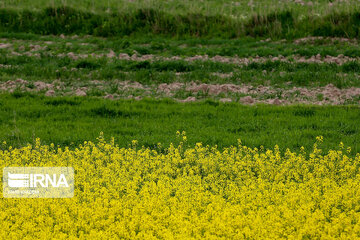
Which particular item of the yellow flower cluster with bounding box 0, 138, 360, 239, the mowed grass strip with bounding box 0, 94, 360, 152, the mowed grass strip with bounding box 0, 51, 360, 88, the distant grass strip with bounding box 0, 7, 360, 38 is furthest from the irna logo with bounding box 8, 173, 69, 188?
the distant grass strip with bounding box 0, 7, 360, 38

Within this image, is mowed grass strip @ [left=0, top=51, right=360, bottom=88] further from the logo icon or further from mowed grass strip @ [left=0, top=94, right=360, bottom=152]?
the logo icon

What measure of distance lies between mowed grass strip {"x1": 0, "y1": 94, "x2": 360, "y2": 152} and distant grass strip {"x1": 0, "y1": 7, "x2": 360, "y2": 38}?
7.83m

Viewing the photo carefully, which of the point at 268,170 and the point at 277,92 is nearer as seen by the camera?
the point at 268,170

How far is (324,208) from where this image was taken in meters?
6.88

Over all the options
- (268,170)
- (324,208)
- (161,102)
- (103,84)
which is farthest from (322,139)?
(103,84)

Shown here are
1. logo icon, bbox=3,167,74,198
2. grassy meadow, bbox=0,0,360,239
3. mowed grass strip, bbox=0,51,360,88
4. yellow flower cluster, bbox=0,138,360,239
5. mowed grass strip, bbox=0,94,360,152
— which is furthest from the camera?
mowed grass strip, bbox=0,51,360,88

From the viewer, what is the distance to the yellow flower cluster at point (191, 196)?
20.4ft

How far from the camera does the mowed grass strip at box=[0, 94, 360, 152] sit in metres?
10.2

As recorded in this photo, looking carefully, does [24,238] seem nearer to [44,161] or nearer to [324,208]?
[44,161]

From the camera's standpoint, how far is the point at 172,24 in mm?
20719

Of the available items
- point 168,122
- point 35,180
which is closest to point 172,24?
point 168,122

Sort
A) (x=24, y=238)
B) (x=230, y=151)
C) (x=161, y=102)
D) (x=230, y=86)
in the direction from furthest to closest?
(x=230, y=86) < (x=161, y=102) < (x=230, y=151) < (x=24, y=238)

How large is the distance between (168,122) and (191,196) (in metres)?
4.16

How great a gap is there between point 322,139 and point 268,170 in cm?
185
